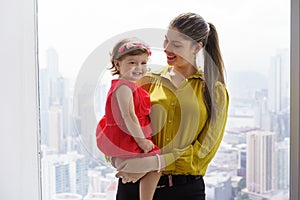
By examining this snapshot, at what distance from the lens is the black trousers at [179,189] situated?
159cm

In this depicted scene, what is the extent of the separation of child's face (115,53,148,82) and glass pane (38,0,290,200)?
6cm

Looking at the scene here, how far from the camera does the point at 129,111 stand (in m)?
1.55

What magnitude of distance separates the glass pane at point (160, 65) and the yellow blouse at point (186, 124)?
0.10 m

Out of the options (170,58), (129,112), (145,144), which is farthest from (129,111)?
(170,58)

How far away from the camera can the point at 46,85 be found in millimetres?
2047

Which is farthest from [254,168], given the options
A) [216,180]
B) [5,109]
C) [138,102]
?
[5,109]

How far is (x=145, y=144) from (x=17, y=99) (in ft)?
2.29

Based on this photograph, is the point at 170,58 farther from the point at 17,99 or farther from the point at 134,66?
the point at 17,99

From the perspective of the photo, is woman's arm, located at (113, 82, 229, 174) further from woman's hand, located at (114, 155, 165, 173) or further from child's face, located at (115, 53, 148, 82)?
child's face, located at (115, 53, 148, 82)

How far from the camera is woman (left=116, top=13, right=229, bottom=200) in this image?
5.16 ft

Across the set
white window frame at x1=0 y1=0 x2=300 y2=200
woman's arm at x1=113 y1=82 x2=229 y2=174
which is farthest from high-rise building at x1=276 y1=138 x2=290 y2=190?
white window frame at x1=0 y1=0 x2=300 y2=200

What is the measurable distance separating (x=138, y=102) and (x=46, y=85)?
62cm

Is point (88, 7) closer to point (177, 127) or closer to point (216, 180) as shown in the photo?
point (177, 127)

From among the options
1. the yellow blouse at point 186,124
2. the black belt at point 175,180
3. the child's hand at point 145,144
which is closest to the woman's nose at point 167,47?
the yellow blouse at point 186,124
